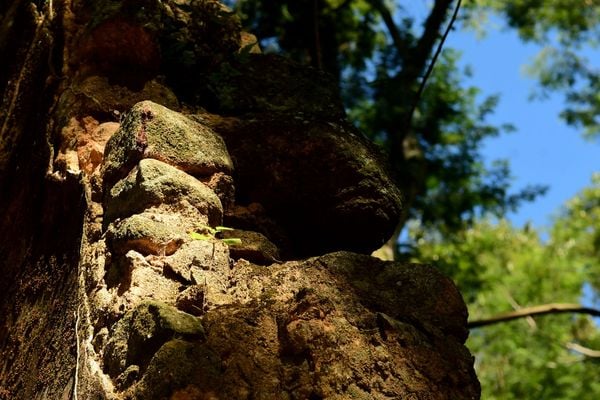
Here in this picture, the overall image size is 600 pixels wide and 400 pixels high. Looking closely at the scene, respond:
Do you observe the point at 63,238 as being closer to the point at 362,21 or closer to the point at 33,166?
the point at 33,166

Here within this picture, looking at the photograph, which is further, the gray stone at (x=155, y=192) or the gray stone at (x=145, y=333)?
the gray stone at (x=155, y=192)

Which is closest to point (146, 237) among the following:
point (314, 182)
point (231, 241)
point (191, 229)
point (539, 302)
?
point (191, 229)

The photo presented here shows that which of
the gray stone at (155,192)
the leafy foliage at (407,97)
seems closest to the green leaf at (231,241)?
the gray stone at (155,192)

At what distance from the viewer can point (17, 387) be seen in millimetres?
2533

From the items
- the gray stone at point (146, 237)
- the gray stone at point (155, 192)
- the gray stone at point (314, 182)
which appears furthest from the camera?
the gray stone at point (314, 182)

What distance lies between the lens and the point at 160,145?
7.78 feet

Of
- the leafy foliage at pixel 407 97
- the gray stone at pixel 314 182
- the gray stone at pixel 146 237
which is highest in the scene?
the leafy foliage at pixel 407 97

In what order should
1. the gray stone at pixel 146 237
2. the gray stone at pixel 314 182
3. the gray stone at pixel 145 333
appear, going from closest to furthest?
the gray stone at pixel 145 333 < the gray stone at pixel 146 237 < the gray stone at pixel 314 182

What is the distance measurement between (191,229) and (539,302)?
47.4 ft

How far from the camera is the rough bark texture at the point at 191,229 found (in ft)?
6.14

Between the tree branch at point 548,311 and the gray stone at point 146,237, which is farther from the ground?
the tree branch at point 548,311

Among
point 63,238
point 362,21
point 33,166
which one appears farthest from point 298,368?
point 362,21

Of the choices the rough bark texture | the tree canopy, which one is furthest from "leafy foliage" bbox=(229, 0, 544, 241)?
the rough bark texture

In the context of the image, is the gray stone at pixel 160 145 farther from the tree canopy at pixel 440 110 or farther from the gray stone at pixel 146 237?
the tree canopy at pixel 440 110
